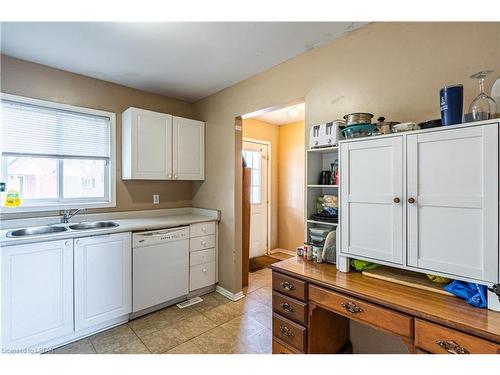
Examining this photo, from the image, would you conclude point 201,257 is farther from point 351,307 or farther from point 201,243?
Result: point 351,307

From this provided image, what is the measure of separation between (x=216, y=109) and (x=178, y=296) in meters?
2.35

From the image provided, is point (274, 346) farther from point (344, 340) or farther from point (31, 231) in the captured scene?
point (31, 231)

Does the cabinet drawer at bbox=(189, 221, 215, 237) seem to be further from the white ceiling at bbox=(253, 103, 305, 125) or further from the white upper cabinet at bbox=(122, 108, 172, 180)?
the white ceiling at bbox=(253, 103, 305, 125)

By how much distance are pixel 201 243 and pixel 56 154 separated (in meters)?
1.82

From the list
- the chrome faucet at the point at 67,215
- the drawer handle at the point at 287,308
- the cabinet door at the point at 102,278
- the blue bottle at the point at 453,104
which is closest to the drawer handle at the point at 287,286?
the drawer handle at the point at 287,308

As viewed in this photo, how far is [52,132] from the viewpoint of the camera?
8.23 ft

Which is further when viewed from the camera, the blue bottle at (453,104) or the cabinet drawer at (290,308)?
the cabinet drawer at (290,308)

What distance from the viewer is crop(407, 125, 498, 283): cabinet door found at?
109 cm

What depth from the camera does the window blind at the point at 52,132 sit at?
227cm

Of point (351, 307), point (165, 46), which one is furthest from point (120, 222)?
point (351, 307)

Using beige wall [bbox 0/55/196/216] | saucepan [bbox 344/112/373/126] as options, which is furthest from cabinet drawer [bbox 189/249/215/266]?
saucepan [bbox 344/112/373/126]

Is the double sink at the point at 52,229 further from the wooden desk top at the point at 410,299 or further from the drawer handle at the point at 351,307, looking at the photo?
the drawer handle at the point at 351,307

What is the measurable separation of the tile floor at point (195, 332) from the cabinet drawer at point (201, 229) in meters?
0.80

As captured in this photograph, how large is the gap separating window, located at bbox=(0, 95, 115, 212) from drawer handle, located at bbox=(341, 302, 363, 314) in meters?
2.69
